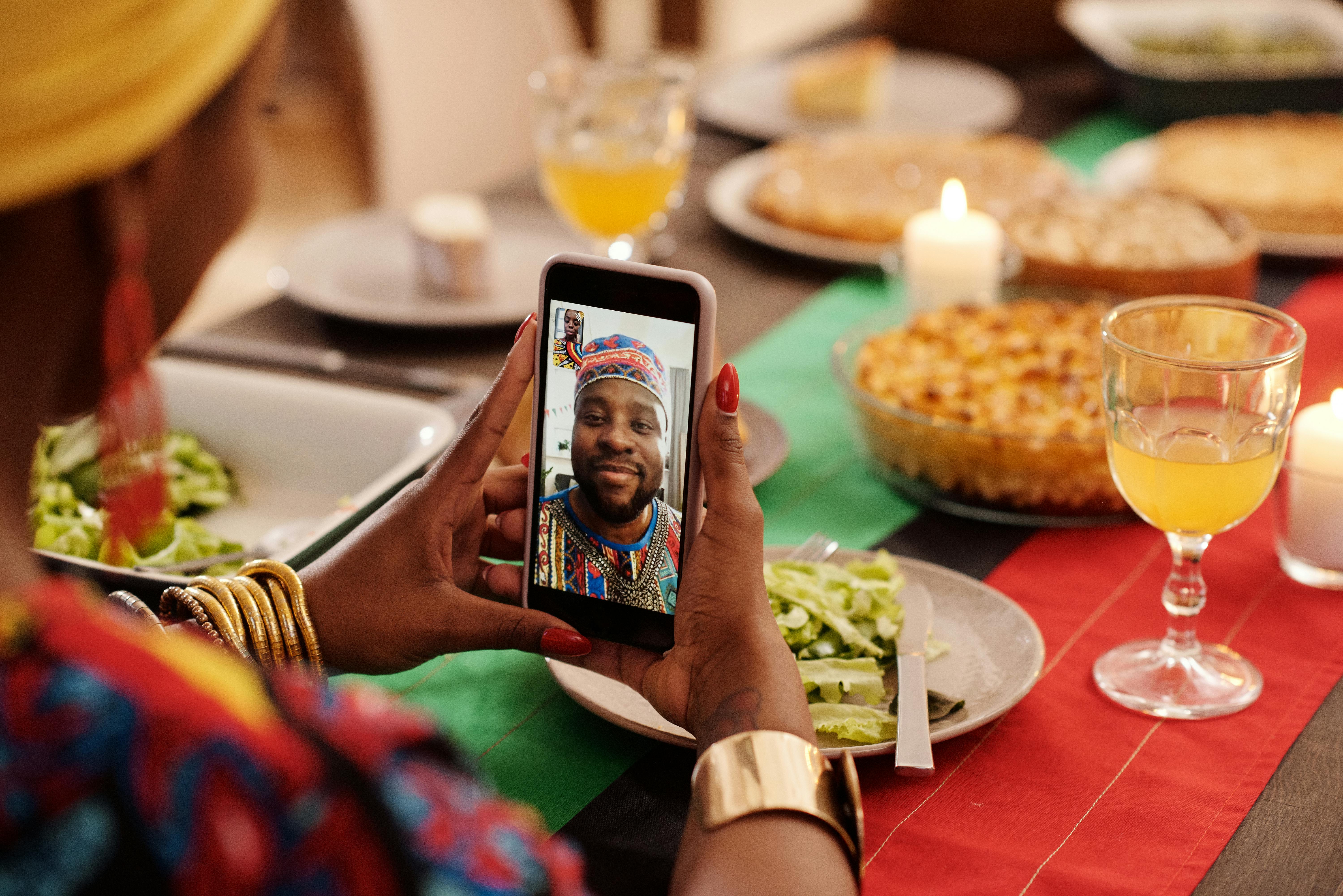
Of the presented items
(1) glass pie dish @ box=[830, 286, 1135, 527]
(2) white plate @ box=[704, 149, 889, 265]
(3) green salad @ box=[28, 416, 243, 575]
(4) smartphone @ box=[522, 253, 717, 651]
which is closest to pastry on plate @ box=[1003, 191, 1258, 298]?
(2) white plate @ box=[704, 149, 889, 265]

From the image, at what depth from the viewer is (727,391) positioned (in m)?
0.78

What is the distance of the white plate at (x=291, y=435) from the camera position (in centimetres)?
120

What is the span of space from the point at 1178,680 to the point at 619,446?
1.47 ft

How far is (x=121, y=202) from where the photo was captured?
550 mm

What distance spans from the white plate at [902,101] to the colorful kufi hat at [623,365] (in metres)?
1.52

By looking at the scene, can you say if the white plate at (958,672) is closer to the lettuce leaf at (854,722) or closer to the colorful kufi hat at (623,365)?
A: the lettuce leaf at (854,722)

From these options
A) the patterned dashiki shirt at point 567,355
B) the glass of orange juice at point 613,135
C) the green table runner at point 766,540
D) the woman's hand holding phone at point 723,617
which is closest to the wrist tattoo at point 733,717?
the woman's hand holding phone at point 723,617

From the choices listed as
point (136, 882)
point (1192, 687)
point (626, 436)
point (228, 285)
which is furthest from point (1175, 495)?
point (228, 285)

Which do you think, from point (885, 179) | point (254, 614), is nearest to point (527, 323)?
point (254, 614)

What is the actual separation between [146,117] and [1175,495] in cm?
71

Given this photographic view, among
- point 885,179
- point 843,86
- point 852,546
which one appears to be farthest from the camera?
point 843,86

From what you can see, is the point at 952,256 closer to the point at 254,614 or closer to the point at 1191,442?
the point at 1191,442

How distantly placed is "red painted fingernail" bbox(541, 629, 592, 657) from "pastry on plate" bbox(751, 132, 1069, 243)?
1071 millimetres

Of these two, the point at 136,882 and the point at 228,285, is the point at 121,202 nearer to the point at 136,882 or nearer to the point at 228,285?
the point at 136,882
